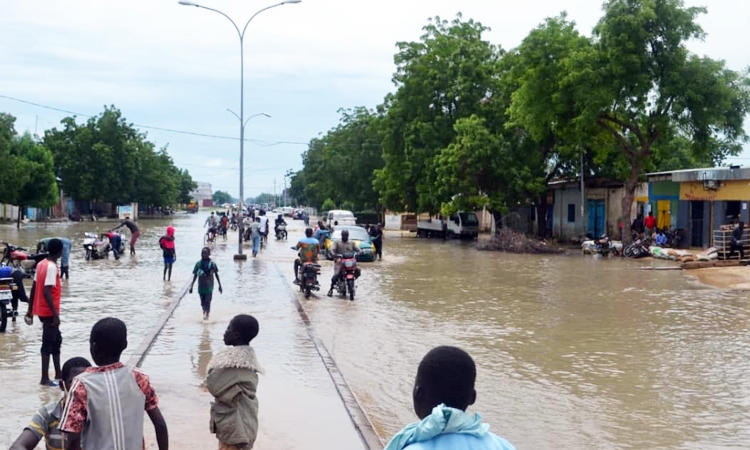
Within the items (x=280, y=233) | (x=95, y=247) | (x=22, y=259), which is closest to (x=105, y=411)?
(x=22, y=259)

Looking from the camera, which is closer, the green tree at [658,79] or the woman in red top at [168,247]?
the woman in red top at [168,247]

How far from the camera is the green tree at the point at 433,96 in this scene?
45000 millimetres

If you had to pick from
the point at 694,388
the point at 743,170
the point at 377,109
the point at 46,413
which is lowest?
the point at 694,388

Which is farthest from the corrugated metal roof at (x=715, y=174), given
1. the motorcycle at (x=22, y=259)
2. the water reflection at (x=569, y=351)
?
the motorcycle at (x=22, y=259)

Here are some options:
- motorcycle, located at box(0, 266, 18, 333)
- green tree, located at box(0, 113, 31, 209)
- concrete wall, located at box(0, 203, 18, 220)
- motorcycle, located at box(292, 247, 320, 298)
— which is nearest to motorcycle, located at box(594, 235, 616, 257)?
motorcycle, located at box(292, 247, 320, 298)

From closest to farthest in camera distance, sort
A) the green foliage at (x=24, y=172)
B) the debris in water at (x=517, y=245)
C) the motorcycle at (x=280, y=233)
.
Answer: the debris in water at (x=517, y=245) < the motorcycle at (x=280, y=233) < the green foliage at (x=24, y=172)

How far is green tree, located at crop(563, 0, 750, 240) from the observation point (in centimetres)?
3170

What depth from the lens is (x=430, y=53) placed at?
47.0 meters

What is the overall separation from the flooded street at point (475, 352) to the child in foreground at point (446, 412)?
470 centimetres

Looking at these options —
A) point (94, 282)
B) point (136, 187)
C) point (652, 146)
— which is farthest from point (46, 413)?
point (136, 187)

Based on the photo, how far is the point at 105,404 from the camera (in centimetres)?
413

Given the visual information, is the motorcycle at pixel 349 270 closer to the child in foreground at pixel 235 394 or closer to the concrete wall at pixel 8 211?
the child in foreground at pixel 235 394

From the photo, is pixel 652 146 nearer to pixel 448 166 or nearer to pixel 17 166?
pixel 448 166

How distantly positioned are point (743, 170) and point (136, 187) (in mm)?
85807
